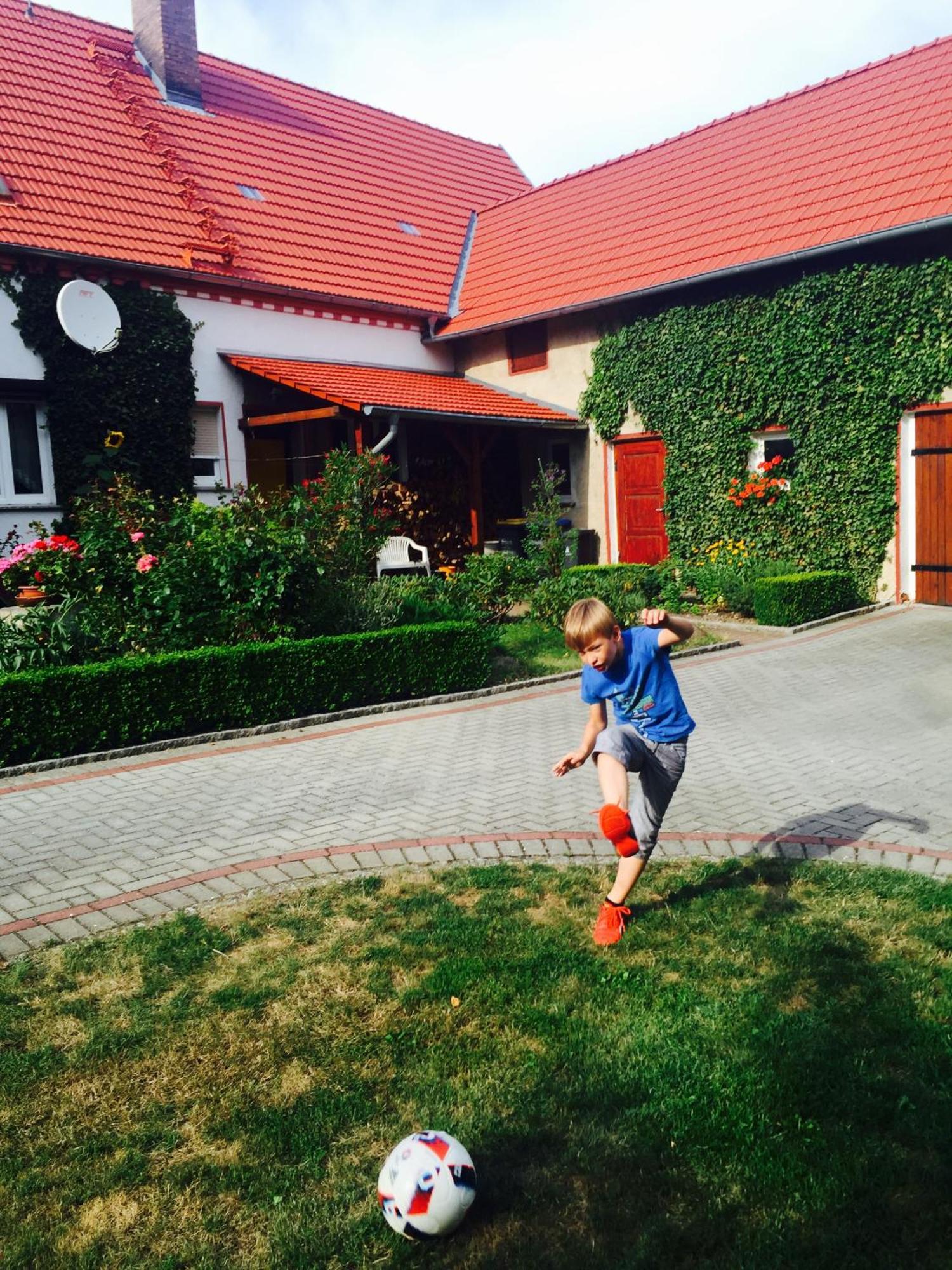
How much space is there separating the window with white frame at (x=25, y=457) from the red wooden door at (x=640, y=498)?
9.57 meters

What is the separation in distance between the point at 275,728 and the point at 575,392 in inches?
490

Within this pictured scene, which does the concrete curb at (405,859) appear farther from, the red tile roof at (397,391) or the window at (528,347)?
the window at (528,347)

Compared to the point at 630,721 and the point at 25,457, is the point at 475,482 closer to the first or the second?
the point at 25,457

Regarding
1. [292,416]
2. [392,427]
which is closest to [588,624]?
[392,427]

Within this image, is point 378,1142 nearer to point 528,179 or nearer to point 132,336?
point 132,336

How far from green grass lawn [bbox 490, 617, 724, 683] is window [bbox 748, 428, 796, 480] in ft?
13.6

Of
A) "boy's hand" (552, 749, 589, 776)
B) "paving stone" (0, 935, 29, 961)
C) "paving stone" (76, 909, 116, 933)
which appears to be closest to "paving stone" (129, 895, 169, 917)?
"paving stone" (76, 909, 116, 933)

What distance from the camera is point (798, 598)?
13.6 metres

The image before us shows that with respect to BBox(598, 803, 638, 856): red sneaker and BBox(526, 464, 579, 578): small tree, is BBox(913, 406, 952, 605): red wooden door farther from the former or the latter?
BBox(598, 803, 638, 856): red sneaker

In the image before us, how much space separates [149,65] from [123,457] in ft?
32.0

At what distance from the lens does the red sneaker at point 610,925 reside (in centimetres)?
419

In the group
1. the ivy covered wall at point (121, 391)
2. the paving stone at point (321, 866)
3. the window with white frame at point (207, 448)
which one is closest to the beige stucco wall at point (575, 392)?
the window with white frame at point (207, 448)

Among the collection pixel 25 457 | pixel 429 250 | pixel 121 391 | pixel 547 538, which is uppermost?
pixel 429 250

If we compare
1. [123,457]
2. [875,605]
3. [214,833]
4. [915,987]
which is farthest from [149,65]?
[915,987]
